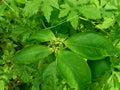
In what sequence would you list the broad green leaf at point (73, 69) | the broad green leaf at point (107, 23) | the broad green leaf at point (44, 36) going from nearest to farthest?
1. the broad green leaf at point (73, 69)
2. the broad green leaf at point (44, 36)
3. the broad green leaf at point (107, 23)

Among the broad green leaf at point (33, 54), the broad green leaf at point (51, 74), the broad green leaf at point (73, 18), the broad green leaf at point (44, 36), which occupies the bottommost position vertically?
the broad green leaf at point (51, 74)

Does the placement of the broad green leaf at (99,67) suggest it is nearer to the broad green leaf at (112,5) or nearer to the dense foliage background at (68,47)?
the dense foliage background at (68,47)

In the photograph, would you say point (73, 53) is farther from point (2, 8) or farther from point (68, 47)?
point (2, 8)

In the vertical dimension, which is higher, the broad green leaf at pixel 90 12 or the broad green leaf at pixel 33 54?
the broad green leaf at pixel 90 12

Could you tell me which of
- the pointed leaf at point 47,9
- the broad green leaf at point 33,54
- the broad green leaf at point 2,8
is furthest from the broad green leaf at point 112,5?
the broad green leaf at point 2,8

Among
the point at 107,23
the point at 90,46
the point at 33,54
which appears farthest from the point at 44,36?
the point at 107,23

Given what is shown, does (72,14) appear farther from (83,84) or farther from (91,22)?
(83,84)

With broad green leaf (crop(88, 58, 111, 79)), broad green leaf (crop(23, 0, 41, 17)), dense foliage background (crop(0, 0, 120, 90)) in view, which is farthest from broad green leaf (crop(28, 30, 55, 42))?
broad green leaf (crop(88, 58, 111, 79))

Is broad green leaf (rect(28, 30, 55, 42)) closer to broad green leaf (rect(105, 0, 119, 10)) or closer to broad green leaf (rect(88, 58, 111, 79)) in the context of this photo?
broad green leaf (rect(88, 58, 111, 79))
